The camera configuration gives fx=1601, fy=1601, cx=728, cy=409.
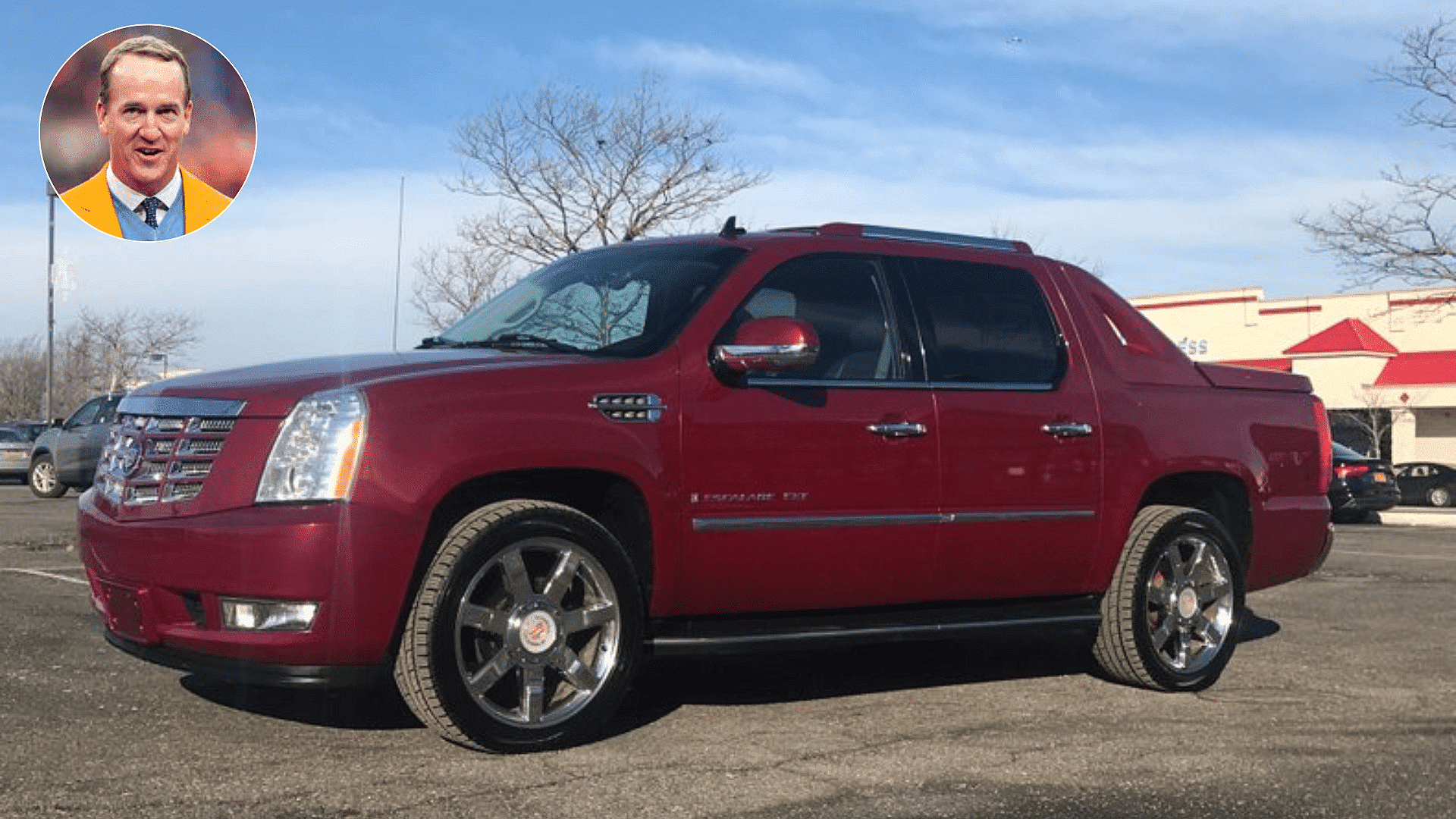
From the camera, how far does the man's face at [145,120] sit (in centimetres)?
1677

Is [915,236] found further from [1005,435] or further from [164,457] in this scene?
[164,457]

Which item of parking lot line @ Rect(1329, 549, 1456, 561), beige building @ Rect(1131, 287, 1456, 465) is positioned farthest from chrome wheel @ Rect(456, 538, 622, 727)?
beige building @ Rect(1131, 287, 1456, 465)

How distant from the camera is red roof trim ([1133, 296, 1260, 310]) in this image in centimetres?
5147

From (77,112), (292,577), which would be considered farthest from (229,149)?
(292,577)

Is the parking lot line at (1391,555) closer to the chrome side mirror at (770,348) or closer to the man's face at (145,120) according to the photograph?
the chrome side mirror at (770,348)

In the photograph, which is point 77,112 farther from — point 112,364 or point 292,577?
point 112,364

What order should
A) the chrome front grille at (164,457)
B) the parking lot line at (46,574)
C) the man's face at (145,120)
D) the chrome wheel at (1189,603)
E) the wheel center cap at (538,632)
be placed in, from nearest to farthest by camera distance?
1. the chrome front grille at (164,457)
2. the wheel center cap at (538,632)
3. the chrome wheel at (1189,603)
4. the parking lot line at (46,574)
5. the man's face at (145,120)

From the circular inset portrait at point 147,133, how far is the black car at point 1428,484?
29.7 metres

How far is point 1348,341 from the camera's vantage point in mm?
47750

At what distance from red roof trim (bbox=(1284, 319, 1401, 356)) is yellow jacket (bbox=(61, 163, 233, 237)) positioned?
39.1 m

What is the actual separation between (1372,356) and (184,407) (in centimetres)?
4759

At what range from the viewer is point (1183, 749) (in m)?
5.38

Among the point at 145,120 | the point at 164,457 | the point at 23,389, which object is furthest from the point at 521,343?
the point at 23,389

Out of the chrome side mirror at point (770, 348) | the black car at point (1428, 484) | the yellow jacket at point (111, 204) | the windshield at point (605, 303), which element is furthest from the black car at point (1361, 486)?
the chrome side mirror at point (770, 348)
